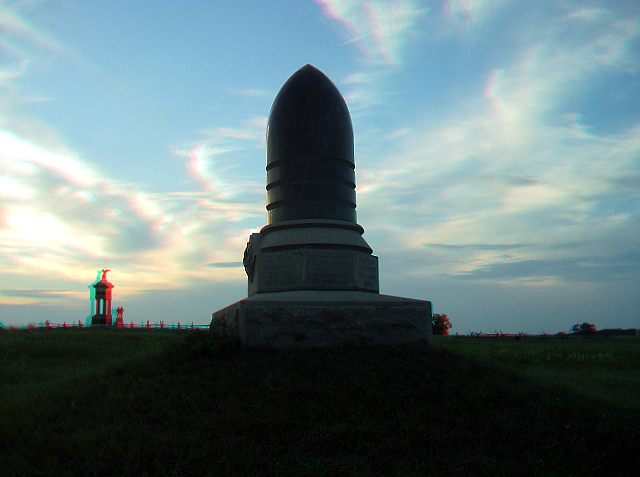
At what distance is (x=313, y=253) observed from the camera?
8500 millimetres

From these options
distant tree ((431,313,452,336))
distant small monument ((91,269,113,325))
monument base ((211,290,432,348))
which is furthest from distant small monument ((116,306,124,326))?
monument base ((211,290,432,348))

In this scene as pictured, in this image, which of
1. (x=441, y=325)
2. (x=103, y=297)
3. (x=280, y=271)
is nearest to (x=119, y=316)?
(x=103, y=297)

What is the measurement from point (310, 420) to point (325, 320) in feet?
8.29

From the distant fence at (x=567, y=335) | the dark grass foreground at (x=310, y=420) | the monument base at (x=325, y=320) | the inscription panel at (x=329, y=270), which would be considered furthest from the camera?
the distant fence at (x=567, y=335)

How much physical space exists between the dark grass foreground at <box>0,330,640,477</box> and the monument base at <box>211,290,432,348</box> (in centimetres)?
31

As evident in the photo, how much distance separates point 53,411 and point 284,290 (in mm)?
3936

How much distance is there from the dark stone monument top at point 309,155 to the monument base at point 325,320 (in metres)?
1.79

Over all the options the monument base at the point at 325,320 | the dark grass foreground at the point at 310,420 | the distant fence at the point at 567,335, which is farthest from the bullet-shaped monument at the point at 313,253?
the distant fence at the point at 567,335

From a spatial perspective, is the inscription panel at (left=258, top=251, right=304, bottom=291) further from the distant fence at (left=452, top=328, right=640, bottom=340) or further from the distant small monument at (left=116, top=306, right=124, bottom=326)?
the distant small monument at (left=116, top=306, right=124, bottom=326)

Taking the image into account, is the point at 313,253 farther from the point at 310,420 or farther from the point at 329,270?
the point at 310,420

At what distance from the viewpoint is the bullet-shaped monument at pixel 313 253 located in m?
7.46

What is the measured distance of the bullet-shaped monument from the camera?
294 inches

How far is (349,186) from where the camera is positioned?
31.1 ft

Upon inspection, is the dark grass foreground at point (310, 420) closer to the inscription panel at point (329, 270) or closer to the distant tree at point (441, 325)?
the inscription panel at point (329, 270)
